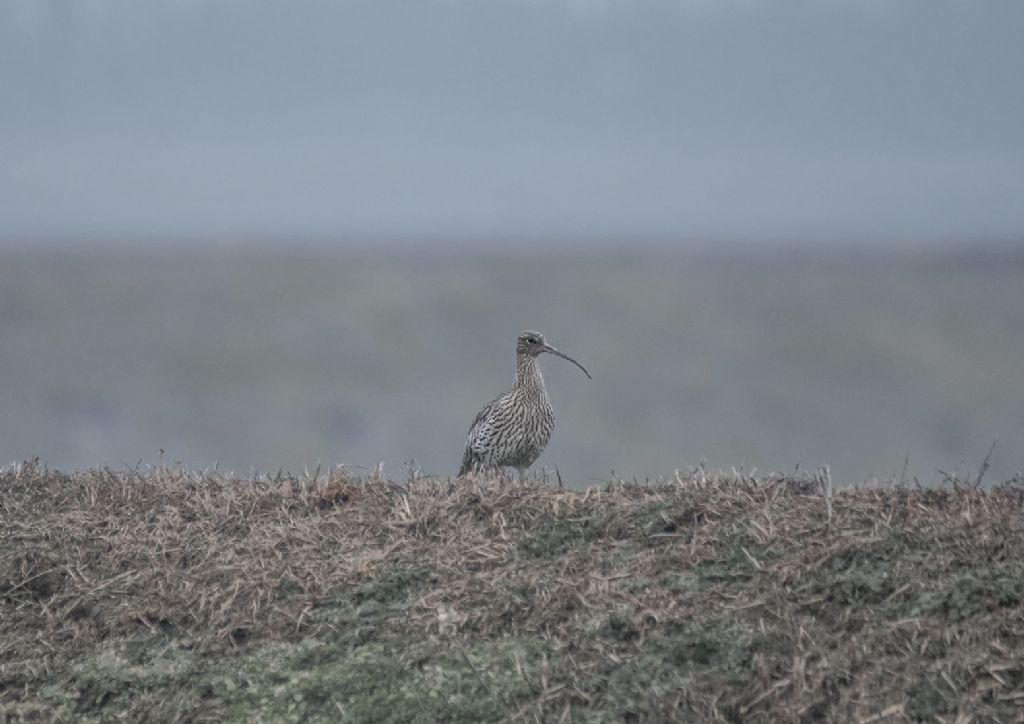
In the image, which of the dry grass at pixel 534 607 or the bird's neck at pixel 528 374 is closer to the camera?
the dry grass at pixel 534 607

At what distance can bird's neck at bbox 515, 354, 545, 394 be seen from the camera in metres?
13.2

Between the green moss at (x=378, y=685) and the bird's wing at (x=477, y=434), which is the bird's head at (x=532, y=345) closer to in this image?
the bird's wing at (x=477, y=434)

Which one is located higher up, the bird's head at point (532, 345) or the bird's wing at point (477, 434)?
the bird's head at point (532, 345)

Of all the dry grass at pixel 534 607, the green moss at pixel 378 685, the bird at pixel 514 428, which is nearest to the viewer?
the dry grass at pixel 534 607

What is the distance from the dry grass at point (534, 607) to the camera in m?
6.27

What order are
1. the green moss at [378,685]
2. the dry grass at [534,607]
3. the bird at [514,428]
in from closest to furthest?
the dry grass at [534,607]
the green moss at [378,685]
the bird at [514,428]

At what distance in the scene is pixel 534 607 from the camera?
696 cm

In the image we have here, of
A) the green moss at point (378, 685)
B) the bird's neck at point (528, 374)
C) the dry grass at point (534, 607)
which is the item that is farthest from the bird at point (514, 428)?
the green moss at point (378, 685)

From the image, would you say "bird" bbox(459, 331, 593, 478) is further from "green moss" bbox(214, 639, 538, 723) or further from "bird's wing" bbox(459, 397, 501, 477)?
"green moss" bbox(214, 639, 538, 723)

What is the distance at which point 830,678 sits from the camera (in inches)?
243

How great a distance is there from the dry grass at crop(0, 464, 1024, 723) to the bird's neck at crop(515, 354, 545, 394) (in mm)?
4662

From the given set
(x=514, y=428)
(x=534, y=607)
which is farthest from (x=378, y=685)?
(x=514, y=428)

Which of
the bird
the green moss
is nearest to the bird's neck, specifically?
the bird

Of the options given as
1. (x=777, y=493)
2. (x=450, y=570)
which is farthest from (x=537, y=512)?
(x=777, y=493)
